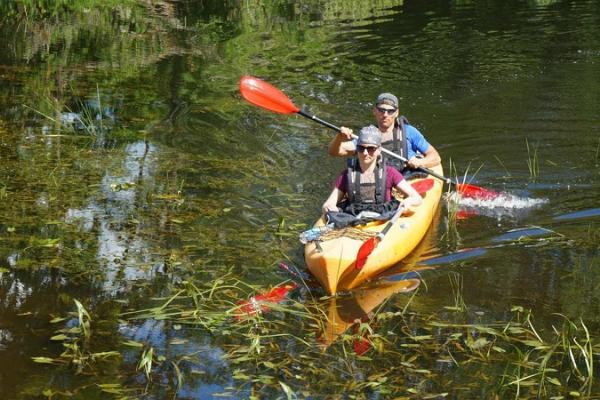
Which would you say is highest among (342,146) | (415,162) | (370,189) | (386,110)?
(386,110)

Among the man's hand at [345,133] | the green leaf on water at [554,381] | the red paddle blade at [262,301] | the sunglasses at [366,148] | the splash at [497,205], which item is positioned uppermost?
the sunglasses at [366,148]

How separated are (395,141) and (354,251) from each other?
2076 millimetres

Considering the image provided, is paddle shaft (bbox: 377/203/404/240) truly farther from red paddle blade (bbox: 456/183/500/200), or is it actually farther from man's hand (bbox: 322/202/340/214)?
red paddle blade (bbox: 456/183/500/200)

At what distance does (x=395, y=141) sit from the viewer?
805 cm

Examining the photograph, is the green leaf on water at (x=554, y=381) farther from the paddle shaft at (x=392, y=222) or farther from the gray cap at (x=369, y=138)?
the gray cap at (x=369, y=138)

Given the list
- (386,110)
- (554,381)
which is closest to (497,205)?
(386,110)

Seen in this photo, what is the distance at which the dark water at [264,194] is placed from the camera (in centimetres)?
503

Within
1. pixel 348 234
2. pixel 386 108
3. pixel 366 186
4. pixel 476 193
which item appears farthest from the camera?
pixel 476 193

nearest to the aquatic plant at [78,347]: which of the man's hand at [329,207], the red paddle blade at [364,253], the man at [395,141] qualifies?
the red paddle blade at [364,253]

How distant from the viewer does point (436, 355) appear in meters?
5.14

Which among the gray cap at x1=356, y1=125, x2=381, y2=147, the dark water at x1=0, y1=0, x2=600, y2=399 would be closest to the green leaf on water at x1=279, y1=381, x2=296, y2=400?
the dark water at x1=0, y1=0, x2=600, y2=399

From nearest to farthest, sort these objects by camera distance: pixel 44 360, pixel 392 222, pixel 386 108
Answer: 1. pixel 44 360
2. pixel 392 222
3. pixel 386 108

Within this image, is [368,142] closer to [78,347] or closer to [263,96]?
[263,96]

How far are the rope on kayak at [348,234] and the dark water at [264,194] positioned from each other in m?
0.35
